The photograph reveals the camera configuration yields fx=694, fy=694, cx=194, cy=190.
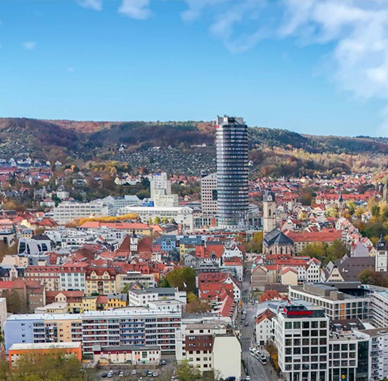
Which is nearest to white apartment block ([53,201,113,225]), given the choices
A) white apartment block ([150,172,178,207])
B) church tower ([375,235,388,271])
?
white apartment block ([150,172,178,207])

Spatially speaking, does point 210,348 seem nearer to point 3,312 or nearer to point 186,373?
point 186,373

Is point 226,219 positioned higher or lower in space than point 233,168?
lower

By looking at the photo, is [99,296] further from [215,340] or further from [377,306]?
[377,306]

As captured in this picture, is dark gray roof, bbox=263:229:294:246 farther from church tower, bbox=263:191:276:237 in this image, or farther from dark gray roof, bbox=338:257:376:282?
dark gray roof, bbox=338:257:376:282

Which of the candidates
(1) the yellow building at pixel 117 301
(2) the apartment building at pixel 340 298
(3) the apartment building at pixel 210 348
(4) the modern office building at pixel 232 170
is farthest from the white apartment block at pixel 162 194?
(3) the apartment building at pixel 210 348

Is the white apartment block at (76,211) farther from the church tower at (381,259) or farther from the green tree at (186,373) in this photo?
the green tree at (186,373)

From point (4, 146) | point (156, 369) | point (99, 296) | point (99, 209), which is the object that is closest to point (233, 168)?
point (99, 209)

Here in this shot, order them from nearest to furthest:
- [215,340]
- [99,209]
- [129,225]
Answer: [215,340] < [129,225] < [99,209]
